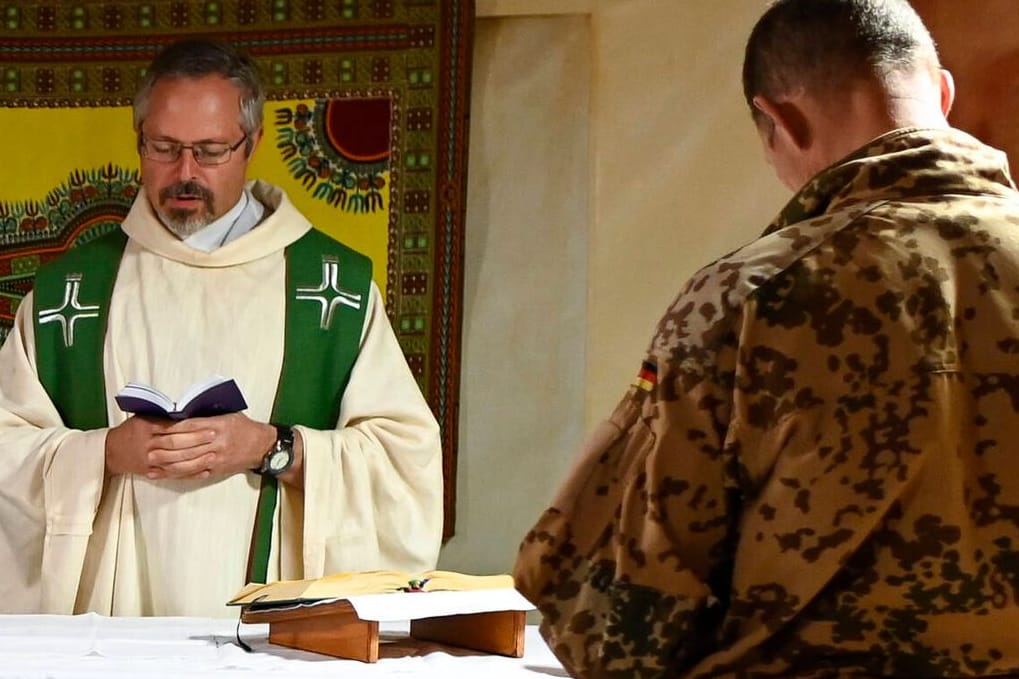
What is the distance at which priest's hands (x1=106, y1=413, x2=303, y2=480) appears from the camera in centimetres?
385

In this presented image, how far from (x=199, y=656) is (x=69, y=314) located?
1863 millimetres

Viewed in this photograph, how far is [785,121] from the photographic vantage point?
73.2 inches

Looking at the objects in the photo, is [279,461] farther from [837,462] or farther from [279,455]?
[837,462]

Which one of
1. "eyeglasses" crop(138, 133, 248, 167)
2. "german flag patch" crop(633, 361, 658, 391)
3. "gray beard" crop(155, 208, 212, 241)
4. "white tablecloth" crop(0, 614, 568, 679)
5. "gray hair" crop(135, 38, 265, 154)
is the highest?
"gray hair" crop(135, 38, 265, 154)

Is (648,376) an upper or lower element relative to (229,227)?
lower

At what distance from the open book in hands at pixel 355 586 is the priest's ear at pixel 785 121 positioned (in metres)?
1.30

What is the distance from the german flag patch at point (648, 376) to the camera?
5.64 ft

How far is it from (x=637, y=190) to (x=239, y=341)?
1343mm

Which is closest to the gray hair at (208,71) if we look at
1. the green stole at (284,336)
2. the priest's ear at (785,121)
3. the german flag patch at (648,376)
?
the green stole at (284,336)

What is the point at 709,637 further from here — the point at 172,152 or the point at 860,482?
the point at 172,152

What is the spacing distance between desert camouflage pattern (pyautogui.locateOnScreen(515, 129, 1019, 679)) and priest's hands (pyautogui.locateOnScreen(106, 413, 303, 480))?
2.33m

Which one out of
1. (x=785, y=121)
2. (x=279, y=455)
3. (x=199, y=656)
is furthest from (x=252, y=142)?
(x=785, y=121)

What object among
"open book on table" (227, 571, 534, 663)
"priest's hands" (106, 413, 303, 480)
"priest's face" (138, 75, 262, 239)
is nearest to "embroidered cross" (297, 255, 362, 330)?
"priest's face" (138, 75, 262, 239)

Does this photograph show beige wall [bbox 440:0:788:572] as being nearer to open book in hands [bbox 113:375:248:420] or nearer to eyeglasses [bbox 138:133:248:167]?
eyeglasses [bbox 138:133:248:167]
